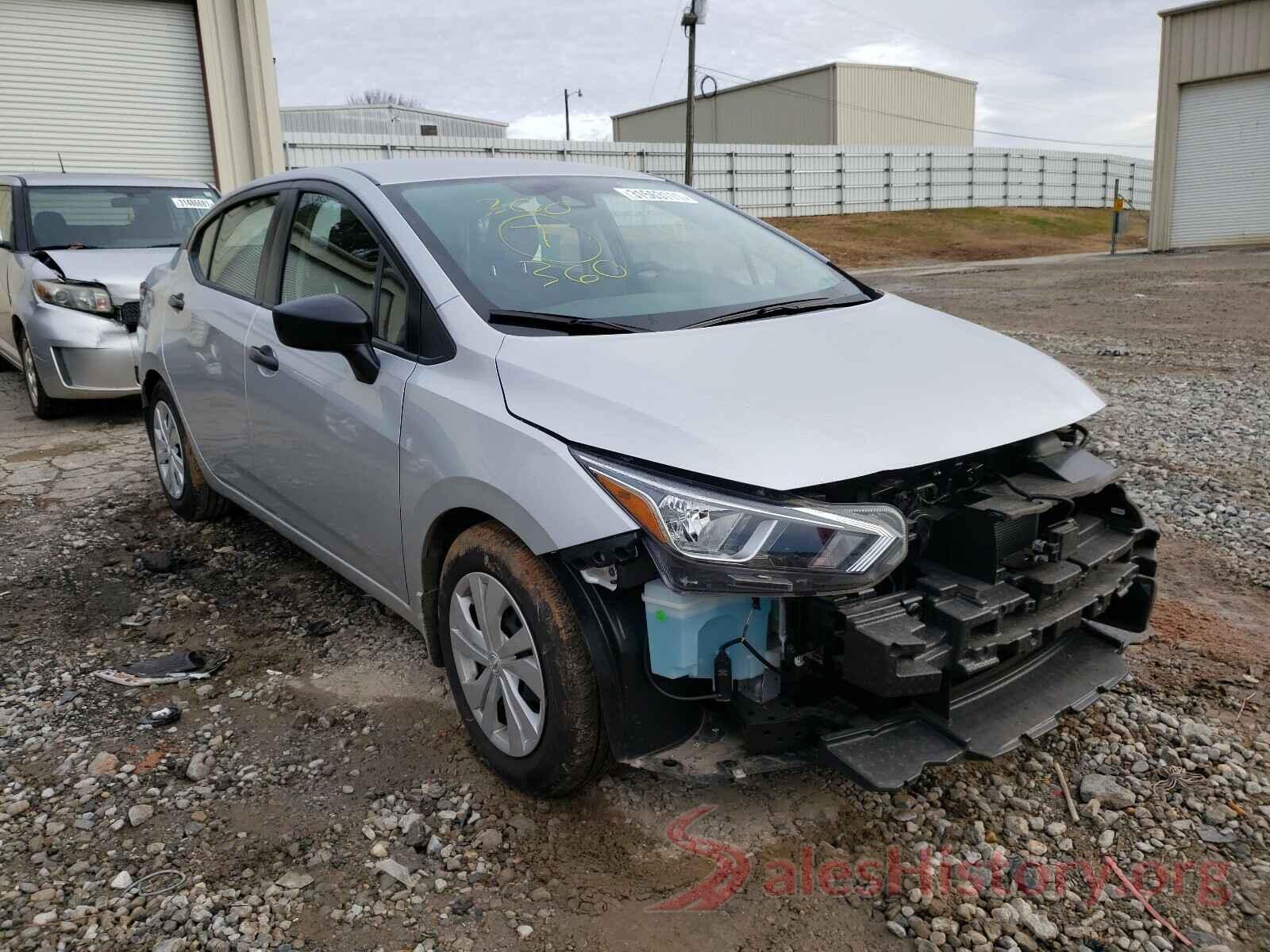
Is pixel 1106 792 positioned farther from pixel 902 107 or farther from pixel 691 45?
pixel 902 107

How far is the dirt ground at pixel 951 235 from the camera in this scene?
29422 millimetres

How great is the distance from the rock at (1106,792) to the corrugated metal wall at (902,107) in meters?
45.2

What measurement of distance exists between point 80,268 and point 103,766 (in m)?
5.59

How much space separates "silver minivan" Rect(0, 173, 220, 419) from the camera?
7031 millimetres

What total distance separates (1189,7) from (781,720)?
87.8 ft

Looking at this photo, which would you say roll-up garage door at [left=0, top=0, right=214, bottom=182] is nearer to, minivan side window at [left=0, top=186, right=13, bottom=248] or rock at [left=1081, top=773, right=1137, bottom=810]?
minivan side window at [left=0, top=186, right=13, bottom=248]

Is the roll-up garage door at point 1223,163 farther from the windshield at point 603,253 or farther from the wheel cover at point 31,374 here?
the wheel cover at point 31,374

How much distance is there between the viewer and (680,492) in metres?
2.16

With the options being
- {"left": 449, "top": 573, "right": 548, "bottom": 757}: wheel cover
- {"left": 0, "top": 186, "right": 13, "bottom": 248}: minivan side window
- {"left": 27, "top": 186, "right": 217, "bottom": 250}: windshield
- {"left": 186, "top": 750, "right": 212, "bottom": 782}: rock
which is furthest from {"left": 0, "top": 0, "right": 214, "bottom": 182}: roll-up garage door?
{"left": 449, "top": 573, "right": 548, "bottom": 757}: wheel cover

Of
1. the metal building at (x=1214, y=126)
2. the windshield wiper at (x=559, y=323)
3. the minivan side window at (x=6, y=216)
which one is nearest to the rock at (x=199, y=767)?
the windshield wiper at (x=559, y=323)

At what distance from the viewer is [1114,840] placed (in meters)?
2.47

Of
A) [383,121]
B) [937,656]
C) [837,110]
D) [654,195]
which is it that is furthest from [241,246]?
[837,110]

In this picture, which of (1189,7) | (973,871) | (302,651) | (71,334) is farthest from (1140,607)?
(1189,7)

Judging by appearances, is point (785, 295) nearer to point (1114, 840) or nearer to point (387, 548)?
point (387, 548)
